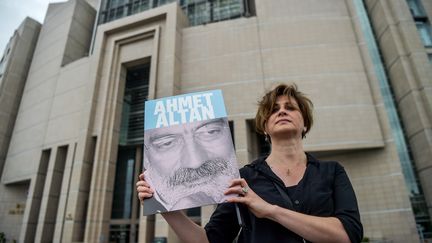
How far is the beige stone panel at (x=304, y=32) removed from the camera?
873 inches

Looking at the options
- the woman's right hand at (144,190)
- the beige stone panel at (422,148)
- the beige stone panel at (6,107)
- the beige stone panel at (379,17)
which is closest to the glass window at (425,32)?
the beige stone panel at (379,17)

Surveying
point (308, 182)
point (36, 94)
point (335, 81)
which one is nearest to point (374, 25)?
point (335, 81)

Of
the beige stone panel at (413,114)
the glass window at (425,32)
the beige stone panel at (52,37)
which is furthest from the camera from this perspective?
the beige stone panel at (52,37)

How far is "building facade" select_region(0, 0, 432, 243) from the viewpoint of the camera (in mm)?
19016

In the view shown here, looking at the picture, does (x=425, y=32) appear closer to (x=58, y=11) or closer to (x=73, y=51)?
(x=73, y=51)

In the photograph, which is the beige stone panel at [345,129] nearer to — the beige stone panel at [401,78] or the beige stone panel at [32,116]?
the beige stone panel at [401,78]

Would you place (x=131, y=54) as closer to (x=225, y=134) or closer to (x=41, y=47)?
(x=41, y=47)

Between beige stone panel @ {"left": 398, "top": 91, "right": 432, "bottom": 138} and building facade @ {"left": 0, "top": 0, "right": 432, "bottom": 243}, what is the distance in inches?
4.3

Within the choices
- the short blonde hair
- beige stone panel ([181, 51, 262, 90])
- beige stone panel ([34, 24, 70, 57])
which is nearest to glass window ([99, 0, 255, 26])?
beige stone panel ([34, 24, 70, 57])

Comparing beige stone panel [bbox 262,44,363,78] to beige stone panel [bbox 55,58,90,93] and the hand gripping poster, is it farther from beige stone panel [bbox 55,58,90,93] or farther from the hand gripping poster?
the hand gripping poster

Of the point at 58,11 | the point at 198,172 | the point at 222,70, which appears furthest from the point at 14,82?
the point at 198,172

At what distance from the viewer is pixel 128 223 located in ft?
74.7

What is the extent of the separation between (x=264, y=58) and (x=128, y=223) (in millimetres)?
18689

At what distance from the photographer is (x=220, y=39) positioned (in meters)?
23.9
